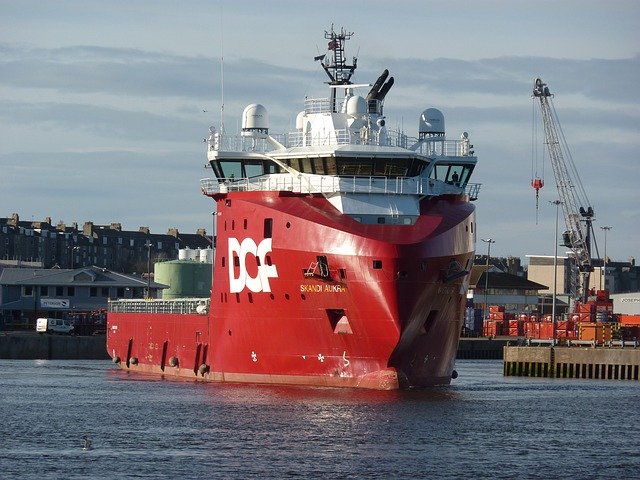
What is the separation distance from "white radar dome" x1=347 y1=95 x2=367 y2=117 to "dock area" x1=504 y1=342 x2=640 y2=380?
2358 cm

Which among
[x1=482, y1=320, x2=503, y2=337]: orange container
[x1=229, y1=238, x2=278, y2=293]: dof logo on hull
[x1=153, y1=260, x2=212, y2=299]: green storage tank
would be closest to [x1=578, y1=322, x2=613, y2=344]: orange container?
[x1=153, y1=260, x2=212, y2=299]: green storage tank

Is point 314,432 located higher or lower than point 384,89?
lower

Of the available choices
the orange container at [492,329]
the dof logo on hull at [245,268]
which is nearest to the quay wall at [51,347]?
the orange container at [492,329]

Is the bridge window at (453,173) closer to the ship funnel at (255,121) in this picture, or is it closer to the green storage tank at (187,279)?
the ship funnel at (255,121)

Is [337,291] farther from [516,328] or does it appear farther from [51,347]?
[516,328]

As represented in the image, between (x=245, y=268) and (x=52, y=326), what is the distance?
6080 cm

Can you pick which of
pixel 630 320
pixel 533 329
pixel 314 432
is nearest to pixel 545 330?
pixel 533 329

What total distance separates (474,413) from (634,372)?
29.3 metres

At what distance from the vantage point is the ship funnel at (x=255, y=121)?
74.5 metres

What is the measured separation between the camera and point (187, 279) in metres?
111

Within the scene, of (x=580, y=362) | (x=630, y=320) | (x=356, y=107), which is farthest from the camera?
(x=630, y=320)

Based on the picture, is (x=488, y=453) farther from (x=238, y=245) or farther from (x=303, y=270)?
(x=238, y=245)

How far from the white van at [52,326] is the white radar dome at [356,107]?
60.8m

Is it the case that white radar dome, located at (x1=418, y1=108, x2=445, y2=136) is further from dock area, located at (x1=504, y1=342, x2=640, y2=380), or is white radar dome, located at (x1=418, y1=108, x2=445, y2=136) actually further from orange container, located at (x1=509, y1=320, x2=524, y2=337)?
orange container, located at (x1=509, y1=320, x2=524, y2=337)
